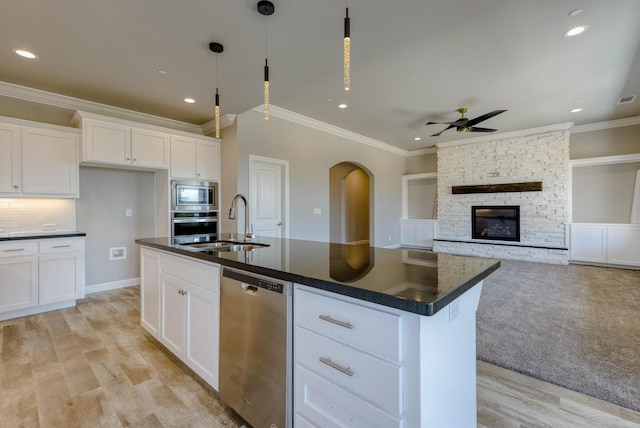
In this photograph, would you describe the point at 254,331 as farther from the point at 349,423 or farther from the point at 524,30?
the point at 524,30

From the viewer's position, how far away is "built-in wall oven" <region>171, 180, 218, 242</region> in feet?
13.8

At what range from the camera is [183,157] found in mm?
4281

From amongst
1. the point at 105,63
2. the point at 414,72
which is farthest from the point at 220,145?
the point at 414,72

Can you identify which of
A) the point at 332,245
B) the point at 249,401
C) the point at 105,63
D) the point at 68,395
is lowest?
the point at 68,395

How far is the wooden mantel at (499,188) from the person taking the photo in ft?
20.4

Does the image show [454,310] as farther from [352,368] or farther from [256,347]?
[256,347]

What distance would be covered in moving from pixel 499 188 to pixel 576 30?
4.43 metres

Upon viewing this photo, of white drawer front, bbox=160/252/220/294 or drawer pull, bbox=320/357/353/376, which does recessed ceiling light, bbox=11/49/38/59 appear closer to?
white drawer front, bbox=160/252/220/294

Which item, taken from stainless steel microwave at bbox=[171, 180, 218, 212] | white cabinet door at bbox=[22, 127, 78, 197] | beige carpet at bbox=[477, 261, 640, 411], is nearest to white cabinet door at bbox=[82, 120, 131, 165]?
white cabinet door at bbox=[22, 127, 78, 197]

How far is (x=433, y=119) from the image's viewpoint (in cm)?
547

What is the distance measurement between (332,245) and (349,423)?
1.32 metres

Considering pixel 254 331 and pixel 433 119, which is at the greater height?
pixel 433 119

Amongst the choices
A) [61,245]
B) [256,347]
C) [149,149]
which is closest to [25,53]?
[149,149]

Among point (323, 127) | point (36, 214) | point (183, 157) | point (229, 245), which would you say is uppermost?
point (323, 127)
